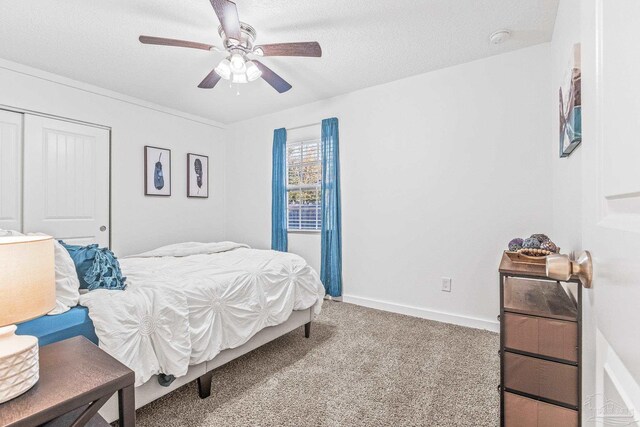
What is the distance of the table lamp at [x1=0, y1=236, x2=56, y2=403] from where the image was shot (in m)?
0.85

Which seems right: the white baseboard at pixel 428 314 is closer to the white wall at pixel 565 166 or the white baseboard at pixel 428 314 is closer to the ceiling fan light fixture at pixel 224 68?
the white wall at pixel 565 166

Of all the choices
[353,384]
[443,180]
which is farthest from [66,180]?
[443,180]

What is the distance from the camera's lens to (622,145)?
387 mm

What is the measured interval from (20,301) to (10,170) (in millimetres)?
2884

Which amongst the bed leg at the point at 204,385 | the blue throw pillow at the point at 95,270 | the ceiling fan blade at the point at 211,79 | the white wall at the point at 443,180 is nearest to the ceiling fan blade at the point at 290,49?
the ceiling fan blade at the point at 211,79

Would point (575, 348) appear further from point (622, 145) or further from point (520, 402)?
point (622, 145)

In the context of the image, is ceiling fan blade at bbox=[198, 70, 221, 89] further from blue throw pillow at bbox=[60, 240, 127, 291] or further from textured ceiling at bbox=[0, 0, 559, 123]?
blue throw pillow at bbox=[60, 240, 127, 291]

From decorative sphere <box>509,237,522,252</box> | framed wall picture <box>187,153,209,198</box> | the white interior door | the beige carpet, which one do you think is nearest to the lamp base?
the beige carpet

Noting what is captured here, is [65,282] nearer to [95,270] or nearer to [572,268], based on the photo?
[95,270]

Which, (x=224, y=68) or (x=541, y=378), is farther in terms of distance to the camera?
(x=224, y=68)

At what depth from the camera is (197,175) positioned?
4.43 metres

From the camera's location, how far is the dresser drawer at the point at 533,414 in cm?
118

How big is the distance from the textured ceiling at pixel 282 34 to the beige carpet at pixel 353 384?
2466mm

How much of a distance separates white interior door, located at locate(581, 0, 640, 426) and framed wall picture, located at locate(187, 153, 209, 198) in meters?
4.43
